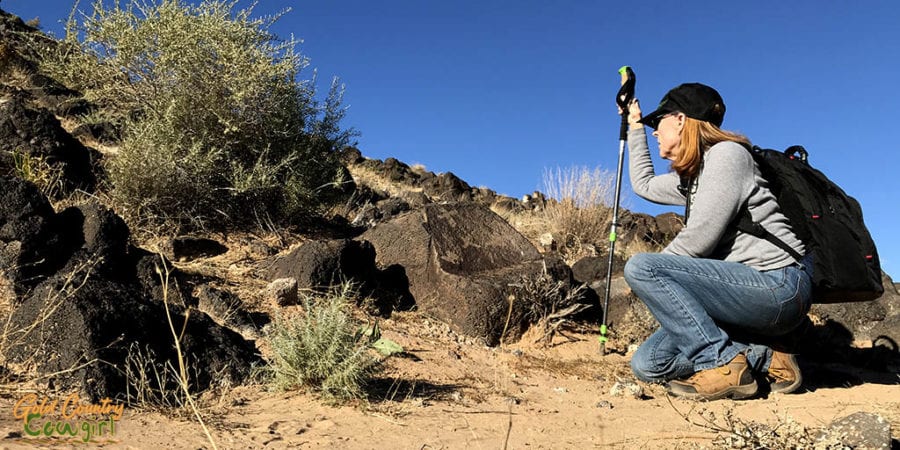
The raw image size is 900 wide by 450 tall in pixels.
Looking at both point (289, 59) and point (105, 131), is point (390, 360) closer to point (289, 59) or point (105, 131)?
point (289, 59)

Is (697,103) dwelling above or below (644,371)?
above

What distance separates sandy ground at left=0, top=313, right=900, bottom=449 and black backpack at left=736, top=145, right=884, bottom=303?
64cm

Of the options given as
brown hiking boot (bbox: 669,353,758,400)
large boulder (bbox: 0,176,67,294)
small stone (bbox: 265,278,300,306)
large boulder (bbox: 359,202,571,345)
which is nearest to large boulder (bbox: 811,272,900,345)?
large boulder (bbox: 359,202,571,345)

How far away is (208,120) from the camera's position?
7.50 meters

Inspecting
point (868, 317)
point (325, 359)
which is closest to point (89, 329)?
point (325, 359)

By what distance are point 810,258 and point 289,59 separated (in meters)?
6.47

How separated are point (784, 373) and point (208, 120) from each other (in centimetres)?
629

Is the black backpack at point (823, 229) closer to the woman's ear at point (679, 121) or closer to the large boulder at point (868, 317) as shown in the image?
the woman's ear at point (679, 121)

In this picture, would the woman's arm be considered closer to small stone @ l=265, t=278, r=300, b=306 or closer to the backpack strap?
the backpack strap

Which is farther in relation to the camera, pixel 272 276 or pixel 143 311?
pixel 272 276

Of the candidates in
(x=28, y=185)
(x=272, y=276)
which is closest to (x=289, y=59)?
(x=272, y=276)

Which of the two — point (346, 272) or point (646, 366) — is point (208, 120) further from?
point (646, 366)

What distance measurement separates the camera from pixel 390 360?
4012 millimetres

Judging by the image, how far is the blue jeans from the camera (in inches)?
135
